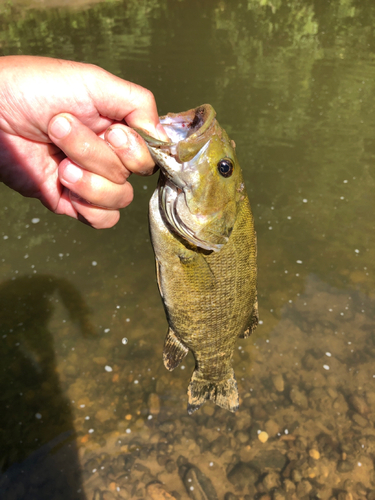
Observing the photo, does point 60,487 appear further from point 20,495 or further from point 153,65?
point 153,65

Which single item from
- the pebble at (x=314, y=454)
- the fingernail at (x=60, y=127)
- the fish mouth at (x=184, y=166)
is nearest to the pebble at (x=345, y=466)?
the pebble at (x=314, y=454)

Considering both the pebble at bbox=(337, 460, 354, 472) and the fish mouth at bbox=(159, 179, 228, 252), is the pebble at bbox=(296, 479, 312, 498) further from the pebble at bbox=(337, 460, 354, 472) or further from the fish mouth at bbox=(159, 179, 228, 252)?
the fish mouth at bbox=(159, 179, 228, 252)

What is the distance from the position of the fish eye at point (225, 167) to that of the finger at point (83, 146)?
23.1 inches

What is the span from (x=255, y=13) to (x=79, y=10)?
282 inches

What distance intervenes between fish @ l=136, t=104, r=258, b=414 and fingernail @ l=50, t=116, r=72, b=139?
16.5 inches

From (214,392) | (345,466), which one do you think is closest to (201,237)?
(214,392)

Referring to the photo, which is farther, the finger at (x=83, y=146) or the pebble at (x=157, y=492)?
the pebble at (x=157, y=492)

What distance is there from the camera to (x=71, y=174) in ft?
6.61

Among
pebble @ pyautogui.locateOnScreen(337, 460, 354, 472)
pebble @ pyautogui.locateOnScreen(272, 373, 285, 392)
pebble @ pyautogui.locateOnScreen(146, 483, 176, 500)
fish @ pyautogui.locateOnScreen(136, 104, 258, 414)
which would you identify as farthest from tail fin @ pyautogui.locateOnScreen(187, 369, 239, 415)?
pebble @ pyautogui.locateOnScreen(337, 460, 354, 472)

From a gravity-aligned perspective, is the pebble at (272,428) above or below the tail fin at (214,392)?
below

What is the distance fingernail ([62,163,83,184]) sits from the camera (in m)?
2.01

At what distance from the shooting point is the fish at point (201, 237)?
1.71 metres

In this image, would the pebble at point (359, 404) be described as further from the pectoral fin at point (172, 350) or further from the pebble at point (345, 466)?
the pectoral fin at point (172, 350)

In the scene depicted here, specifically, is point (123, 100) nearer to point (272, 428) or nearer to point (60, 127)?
point (60, 127)
